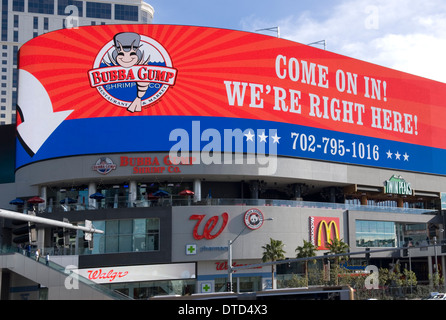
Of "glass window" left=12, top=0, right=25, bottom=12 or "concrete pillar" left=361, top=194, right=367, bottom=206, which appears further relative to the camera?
"glass window" left=12, top=0, right=25, bottom=12

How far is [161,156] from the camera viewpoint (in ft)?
227

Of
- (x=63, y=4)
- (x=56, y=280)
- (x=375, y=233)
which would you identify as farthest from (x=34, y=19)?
(x=56, y=280)

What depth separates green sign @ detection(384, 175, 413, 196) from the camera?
8564 cm

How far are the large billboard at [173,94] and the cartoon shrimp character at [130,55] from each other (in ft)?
0.39

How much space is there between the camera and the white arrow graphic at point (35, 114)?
71812mm

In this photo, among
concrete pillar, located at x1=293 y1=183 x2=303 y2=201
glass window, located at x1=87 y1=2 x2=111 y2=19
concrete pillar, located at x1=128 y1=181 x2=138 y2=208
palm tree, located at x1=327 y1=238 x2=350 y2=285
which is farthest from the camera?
glass window, located at x1=87 y1=2 x2=111 y2=19

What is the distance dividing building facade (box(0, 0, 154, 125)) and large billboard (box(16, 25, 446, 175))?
106919 millimetres

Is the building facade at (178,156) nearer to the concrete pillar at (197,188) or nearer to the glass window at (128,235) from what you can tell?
the glass window at (128,235)

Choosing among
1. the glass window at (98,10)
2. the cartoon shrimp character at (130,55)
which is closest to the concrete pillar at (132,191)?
the cartoon shrimp character at (130,55)

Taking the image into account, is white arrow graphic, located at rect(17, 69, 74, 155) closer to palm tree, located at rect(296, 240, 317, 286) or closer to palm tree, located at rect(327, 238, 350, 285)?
palm tree, located at rect(296, 240, 317, 286)

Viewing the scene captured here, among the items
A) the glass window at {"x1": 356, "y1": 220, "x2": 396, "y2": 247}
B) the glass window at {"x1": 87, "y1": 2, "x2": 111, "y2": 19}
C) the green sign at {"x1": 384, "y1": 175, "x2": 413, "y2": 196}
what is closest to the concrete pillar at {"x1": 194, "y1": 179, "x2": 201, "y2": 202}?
the glass window at {"x1": 356, "y1": 220, "x2": 396, "y2": 247}

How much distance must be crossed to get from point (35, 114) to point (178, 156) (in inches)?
765
